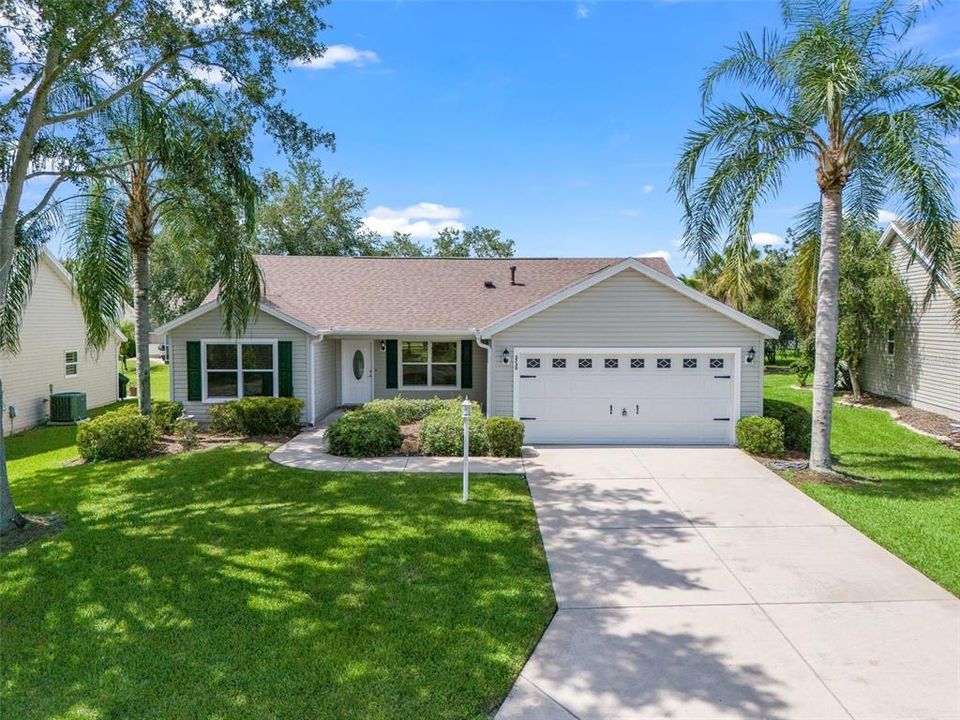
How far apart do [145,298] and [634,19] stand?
1231 cm

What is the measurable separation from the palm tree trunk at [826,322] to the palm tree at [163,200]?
34.4 ft

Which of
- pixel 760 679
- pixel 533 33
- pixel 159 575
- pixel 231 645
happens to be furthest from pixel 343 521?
pixel 533 33

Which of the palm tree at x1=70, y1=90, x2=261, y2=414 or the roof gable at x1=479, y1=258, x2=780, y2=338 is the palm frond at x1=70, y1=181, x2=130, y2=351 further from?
the roof gable at x1=479, y1=258, x2=780, y2=338

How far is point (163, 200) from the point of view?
11.8m

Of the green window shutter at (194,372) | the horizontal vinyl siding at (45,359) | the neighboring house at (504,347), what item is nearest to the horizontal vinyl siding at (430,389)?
the neighboring house at (504,347)

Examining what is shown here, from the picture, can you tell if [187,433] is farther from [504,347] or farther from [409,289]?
[409,289]

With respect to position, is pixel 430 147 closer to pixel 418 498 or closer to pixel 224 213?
pixel 224 213

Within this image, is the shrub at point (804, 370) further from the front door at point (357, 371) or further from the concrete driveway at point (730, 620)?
the front door at point (357, 371)

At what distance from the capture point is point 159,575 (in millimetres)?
6000

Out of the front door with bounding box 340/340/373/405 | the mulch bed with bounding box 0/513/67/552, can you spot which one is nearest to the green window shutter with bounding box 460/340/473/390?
the front door with bounding box 340/340/373/405

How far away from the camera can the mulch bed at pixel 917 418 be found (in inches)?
536

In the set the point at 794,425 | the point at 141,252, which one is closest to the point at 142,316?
the point at 141,252

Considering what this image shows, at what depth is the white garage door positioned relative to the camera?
12.4m

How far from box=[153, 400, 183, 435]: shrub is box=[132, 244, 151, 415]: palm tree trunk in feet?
1.75
